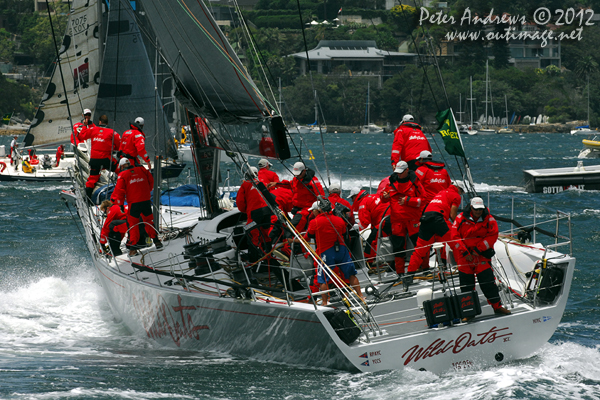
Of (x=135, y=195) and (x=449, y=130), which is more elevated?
Result: (x=449, y=130)

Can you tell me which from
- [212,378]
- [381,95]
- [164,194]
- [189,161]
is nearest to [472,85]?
[381,95]

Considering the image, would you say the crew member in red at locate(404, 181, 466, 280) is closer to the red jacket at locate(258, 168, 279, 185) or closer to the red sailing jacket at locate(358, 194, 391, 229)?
the red sailing jacket at locate(358, 194, 391, 229)

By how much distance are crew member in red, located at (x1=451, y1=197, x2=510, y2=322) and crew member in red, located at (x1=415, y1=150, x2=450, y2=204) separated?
53.6 inches

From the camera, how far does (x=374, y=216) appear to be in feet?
29.4

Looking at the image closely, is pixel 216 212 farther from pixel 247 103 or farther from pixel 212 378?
pixel 212 378

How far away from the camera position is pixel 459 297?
679cm

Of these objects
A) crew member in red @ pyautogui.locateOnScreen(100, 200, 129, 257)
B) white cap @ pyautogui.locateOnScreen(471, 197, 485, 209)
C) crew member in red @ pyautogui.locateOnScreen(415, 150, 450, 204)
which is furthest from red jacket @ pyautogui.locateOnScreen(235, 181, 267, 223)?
white cap @ pyautogui.locateOnScreen(471, 197, 485, 209)

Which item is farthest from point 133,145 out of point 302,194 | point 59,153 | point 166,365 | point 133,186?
point 59,153

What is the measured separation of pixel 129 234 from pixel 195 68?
238 centimetres

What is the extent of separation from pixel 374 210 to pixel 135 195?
2.91m

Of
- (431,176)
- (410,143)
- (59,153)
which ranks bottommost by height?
(59,153)

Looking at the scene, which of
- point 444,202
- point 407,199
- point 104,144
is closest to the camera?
point 444,202

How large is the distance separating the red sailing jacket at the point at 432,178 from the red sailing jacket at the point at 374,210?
48 centimetres

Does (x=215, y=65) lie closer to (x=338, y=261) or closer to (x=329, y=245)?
(x=329, y=245)
